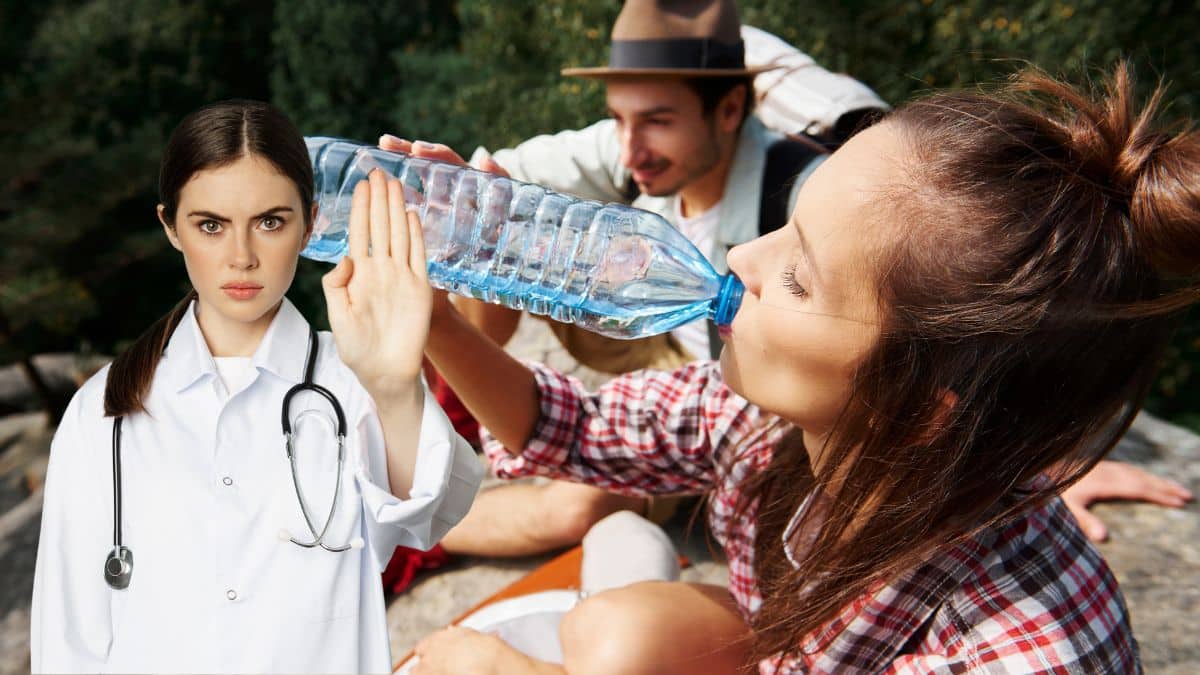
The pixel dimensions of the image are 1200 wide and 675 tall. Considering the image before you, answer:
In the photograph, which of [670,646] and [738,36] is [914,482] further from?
[738,36]

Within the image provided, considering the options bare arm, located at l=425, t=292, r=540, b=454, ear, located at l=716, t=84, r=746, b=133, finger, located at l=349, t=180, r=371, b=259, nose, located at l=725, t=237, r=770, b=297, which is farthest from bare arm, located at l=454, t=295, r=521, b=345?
ear, located at l=716, t=84, r=746, b=133

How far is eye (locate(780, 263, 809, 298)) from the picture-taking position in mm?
1416

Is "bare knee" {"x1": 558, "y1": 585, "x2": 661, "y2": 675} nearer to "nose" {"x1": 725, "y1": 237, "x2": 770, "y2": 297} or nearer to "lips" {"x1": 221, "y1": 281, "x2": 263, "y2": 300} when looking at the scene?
"nose" {"x1": 725, "y1": 237, "x2": 770, "y2": 297}

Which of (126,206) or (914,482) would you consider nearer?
(914,482)

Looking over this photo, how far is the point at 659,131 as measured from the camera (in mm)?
3395

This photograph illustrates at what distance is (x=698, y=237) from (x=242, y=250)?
9.31 ft

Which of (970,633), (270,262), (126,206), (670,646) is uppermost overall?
(270,262)

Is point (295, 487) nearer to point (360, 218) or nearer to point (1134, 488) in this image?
point (360, 218)

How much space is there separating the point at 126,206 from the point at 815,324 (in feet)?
4.41

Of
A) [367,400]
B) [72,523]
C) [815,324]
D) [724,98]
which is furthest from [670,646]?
[724,98]

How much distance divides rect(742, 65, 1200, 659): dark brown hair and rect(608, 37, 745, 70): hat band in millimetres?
1955

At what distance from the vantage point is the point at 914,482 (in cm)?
150

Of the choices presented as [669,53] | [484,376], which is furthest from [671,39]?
[484,376]

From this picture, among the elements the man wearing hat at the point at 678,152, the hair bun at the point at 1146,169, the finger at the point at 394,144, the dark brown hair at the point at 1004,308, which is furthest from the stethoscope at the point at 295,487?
the man wearing hat at the point at 678,152
